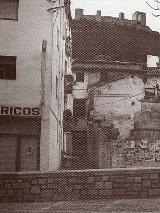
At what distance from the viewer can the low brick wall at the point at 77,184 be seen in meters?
10.4

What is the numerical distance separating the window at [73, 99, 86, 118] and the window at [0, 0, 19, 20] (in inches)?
869

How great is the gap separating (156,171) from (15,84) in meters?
7.70

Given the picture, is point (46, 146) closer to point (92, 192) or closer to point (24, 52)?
point (24, 52)

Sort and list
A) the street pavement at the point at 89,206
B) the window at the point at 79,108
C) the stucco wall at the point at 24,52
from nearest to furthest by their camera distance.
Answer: the street pavement at the point at 89,206 → the stucco wall at the point at 24,52 → the window at the point at 79,108

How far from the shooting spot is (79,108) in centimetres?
3894

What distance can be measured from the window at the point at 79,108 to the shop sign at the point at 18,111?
22.2m

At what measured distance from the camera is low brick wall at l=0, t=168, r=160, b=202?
10445mm

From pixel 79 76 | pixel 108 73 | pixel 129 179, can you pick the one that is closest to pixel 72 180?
pixel 129 179

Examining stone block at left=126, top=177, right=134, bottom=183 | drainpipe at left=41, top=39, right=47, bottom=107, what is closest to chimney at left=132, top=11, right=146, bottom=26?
drainpipe at left=41, top=39, right=47, bottom=107

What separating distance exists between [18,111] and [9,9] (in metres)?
4.26

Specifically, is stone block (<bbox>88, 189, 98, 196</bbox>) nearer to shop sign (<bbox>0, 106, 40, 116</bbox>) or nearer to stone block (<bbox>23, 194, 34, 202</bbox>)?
stone block (<bbox>23, 194, 34, 202</bbox>)

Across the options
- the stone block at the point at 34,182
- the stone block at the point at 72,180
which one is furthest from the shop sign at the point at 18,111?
the stone block at the point at 72,180

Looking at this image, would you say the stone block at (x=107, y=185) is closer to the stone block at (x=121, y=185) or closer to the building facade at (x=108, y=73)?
the stone block at (x=121, y=185)

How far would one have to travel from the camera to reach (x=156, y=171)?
10609mm
